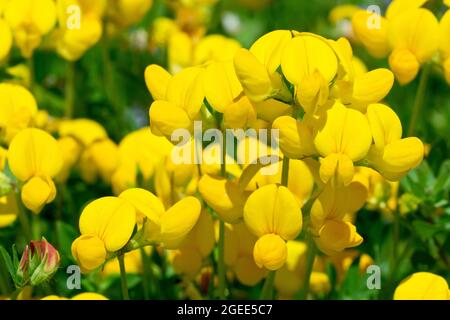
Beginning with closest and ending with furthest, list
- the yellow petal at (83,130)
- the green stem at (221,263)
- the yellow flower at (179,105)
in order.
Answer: the yellow flower at (179,105) < the green stem at (221,263) < the yellow petal at (83,130)

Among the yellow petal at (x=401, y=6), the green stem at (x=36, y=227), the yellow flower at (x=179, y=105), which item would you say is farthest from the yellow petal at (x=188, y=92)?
the green stem at (x=36, y=227)

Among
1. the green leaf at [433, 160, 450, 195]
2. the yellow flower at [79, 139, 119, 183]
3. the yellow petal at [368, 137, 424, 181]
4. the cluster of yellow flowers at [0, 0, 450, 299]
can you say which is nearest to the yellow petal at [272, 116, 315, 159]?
the cluster of yellow flowers at [0, 0, 450, 299]

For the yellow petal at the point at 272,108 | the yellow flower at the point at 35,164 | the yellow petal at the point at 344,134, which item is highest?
the yellow petal at the point at 272,108

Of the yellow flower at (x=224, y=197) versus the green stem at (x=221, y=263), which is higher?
the yellow flower at (x=224, y=197)

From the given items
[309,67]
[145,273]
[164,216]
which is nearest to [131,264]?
[145,273]

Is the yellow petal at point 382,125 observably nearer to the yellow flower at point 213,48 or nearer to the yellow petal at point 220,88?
the yellow petal at point 220,88

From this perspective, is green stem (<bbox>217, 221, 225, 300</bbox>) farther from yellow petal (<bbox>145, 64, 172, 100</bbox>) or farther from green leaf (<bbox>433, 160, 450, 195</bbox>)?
green leaf (<bbox>433, 160, 450, 195</bbox>)

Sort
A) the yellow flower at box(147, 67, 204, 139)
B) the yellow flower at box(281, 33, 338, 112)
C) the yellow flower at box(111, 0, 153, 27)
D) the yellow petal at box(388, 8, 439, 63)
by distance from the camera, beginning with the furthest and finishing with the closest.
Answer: the yellow flower at box(111, 0, 153, 27), the yellow petal at box(388, 8, 439, 63), the yellow flower at box(147, 67, 204, 139), the yellow flower at box(281, 33, 338, 112)
